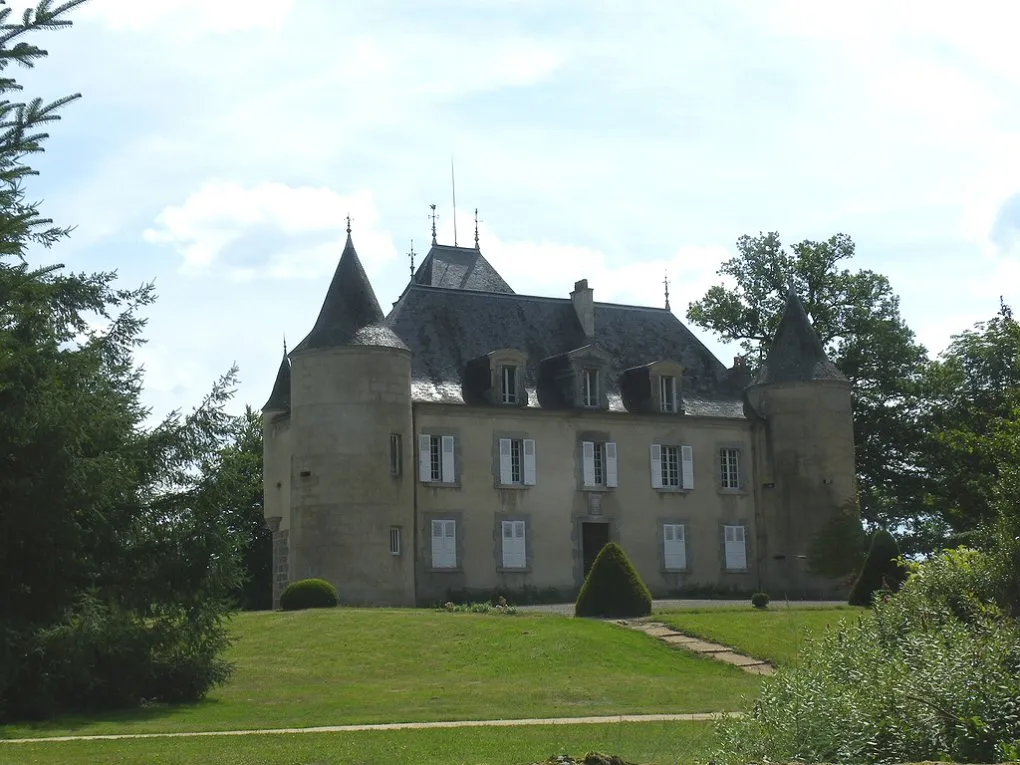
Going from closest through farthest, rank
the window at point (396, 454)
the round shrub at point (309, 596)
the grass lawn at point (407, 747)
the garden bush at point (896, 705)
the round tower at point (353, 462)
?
1. the garden bush at point (896, 705)
2. the grass lawn at point (407, 747)
3. the round shrub at point (309, 596)
4. the round tower at point (353, 462)
5. the window at point (396, 454)

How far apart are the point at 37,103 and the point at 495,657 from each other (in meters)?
14.2

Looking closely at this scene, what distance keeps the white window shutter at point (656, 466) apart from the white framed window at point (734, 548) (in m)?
2.49

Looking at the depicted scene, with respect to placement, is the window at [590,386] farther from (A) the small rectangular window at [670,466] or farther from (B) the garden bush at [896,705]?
(B) the garden bush at [896,705]

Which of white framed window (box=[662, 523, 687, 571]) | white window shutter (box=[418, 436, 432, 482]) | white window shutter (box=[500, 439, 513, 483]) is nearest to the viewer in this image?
white window shutter (box=[418, 436, 432, 482])

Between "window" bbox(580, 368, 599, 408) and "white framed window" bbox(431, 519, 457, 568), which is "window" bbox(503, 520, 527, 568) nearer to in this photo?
"white framed window" bbox(431, 519, 457, 568)

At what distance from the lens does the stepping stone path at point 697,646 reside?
23.1 m

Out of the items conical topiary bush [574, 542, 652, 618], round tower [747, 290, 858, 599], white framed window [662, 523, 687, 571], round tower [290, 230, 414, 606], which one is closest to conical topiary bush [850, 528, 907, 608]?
conical topiary bush [574, 542, 652, 618]

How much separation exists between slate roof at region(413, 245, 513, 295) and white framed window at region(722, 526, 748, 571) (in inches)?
400

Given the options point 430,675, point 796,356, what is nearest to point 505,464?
point 796,356

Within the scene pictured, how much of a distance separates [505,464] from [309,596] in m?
7.39

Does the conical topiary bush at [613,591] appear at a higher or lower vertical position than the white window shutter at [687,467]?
lower

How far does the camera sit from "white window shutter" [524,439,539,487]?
37250 mm

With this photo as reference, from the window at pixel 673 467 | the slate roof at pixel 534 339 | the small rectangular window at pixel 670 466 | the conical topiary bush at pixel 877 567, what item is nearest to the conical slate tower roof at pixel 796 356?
the slate roof at pixel 534 339

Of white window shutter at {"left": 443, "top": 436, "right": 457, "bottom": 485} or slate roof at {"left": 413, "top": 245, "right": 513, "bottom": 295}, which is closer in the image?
white window shutter at {"left": 443, "top": 436, "right": 457, "bottom": 485}
